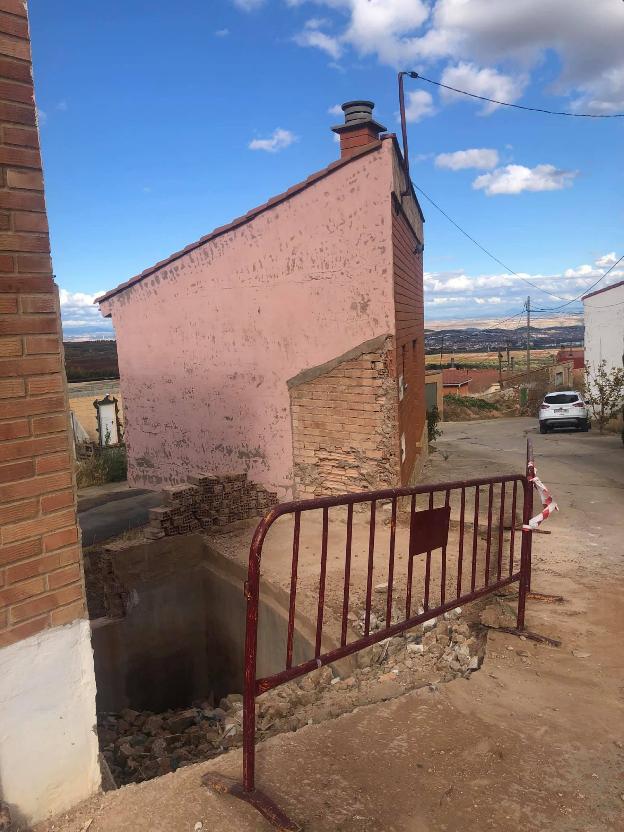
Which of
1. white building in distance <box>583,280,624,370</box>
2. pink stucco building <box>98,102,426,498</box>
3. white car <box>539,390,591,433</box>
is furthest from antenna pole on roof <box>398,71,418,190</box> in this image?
white building in distance <box>583,280,624,370</box>

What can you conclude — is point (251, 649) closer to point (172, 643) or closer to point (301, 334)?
point (301, 334)

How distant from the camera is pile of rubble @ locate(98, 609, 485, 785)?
3.76 meters

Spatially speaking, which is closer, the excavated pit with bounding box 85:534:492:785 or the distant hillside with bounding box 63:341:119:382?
the excavated pit with bounding box 85:534:492:785

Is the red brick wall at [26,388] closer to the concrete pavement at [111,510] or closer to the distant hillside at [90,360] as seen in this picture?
the concrete pavement at [111,510]

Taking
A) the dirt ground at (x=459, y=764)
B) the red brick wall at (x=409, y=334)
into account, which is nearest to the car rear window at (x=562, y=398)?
the red brick wall at (x=409, y=334)

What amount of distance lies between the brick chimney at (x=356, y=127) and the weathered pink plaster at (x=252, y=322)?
1263 millimetres

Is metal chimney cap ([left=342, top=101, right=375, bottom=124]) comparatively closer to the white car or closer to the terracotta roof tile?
the terracotta roof tile

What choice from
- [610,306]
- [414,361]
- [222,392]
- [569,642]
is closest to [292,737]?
[569,642]

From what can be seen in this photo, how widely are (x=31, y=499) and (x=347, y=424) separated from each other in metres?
6.22

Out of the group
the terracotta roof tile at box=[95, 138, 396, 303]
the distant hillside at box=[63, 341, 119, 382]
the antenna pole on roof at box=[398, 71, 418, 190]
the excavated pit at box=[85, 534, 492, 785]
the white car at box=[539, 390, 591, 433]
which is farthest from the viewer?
the distant hillside at box=[63, 341, 119, 382]

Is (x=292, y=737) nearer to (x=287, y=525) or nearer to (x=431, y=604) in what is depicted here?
(x=431, y=604)

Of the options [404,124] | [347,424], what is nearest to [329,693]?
[347,424]

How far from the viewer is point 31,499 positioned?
2385 millimetres

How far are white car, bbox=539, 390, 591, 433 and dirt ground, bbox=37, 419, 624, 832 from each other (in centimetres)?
1692
